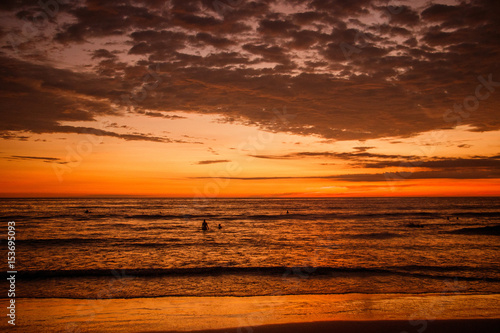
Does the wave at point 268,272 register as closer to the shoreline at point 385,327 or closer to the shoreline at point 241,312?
the shoreline at point 241,312

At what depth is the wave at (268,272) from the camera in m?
17.5

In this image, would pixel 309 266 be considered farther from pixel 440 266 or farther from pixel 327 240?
pixel 327 240

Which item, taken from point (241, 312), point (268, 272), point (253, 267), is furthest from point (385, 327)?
point (253, 267)

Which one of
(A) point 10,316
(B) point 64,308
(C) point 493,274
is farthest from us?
(C) point 493,274

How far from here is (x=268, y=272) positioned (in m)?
18.3

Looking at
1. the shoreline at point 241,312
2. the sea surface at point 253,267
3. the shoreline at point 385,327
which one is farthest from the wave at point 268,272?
the shoreline at point 385,327

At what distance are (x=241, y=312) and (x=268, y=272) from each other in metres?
7.53

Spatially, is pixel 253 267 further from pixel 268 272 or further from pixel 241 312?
pixel 241 312

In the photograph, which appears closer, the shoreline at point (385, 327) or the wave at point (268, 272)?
the shoreline at point (385, 327)

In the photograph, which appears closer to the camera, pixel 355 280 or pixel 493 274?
pixel 355 280

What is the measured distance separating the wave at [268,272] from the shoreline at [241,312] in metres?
4.49

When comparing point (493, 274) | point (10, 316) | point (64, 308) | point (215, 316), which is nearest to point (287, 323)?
point (215, 316)

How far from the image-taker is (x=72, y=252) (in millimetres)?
25688

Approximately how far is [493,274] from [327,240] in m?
16.0
